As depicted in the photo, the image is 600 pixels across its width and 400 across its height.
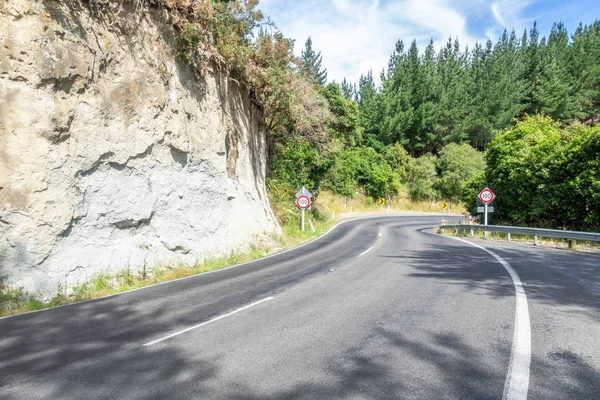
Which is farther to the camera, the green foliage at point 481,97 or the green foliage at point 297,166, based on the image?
the green foliage at point 481,97

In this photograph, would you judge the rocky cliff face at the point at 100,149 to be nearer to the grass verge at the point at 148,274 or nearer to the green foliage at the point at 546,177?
the grass verge at the point at 148,274

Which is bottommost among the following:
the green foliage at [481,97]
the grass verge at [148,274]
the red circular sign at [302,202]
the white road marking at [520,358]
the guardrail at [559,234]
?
the grass verge at [148,274]

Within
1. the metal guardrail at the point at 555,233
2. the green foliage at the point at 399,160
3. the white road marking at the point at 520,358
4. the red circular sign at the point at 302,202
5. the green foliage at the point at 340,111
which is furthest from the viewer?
the green foliage at the point at 399,160

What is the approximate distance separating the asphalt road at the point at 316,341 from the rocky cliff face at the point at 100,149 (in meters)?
1.83

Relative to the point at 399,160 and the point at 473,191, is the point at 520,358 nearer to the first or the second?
the point at 473,191

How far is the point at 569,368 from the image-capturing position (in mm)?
4027

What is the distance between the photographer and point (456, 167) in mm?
55156

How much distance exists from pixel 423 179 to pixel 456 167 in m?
5.00

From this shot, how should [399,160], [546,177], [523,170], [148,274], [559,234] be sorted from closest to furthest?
1. [148,274]
2. [559,234]
3. [546,177]
4. [523,170]
5. [399,160]

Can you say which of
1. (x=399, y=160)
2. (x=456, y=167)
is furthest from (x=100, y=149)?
(x=399, y=160)

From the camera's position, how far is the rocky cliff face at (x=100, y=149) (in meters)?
8.05

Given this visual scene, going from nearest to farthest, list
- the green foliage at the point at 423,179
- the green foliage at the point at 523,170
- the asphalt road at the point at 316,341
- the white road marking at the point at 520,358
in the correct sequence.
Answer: the white road marking at the point at 520,358 → the asphalt road at the point at 316,341 → the green foliage at the point at 523,170 → the green foliage at the point at 423,179

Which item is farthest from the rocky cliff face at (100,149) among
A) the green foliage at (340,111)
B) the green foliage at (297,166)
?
the green foliage at (340,111)

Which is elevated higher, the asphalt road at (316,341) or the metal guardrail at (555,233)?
the metal guardrail at (555,233)
